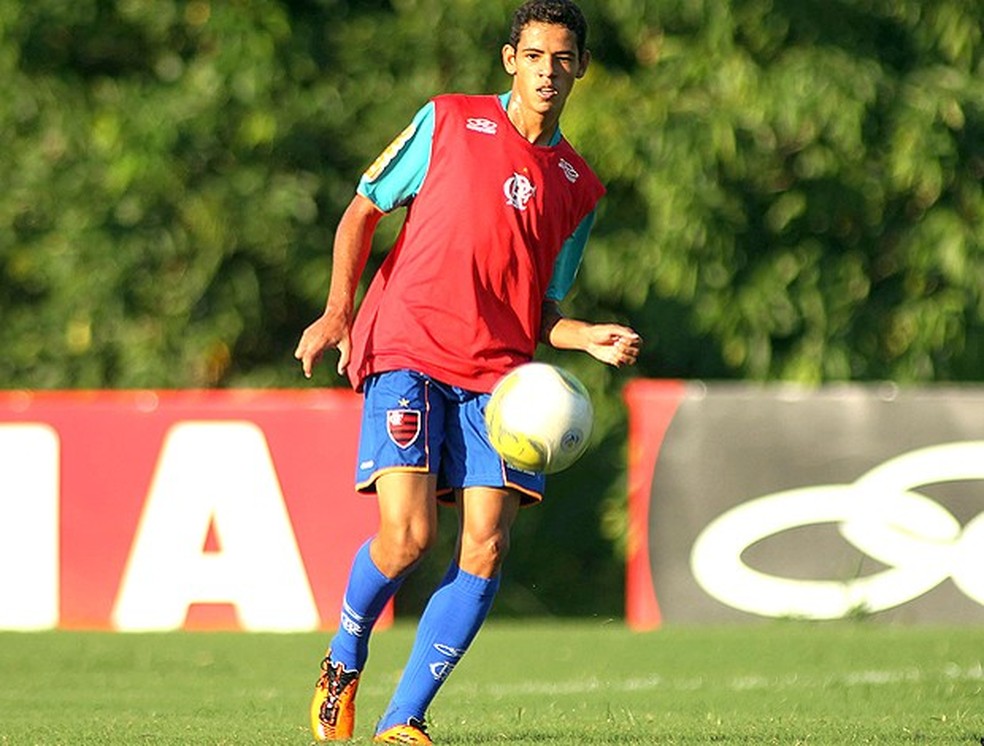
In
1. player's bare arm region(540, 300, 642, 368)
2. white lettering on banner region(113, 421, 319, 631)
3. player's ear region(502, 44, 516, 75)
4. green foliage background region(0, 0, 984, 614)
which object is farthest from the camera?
green foliage background region(0, 0, 984, 614)

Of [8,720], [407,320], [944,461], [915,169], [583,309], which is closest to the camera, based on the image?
[407,320]

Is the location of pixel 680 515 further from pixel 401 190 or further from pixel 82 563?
pixel 401 190

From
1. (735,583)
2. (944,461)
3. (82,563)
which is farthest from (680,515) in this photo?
(82,563)

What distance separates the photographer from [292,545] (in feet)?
43.3

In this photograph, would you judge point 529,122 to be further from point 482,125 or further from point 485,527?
point 485,527

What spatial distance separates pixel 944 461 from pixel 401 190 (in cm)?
675

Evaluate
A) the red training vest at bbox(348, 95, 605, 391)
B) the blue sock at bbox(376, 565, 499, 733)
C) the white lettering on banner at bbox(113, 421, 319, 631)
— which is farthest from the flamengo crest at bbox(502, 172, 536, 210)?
the white lettering on banner at bbox(113, 421, 319, 631)

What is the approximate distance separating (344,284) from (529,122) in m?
0.77

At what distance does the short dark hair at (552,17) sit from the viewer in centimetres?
682

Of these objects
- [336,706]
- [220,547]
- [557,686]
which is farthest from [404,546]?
[220,547]

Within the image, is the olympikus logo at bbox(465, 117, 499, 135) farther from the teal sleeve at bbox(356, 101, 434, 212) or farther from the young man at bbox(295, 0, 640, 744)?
the teal sleeve at bbox(356, 101, 434, 212)

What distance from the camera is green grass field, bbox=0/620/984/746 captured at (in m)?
7.42

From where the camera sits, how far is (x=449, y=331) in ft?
22.4

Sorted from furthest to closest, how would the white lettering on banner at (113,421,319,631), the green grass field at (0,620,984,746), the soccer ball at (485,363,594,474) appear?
1. the white lettering on banner at (113,421,319,631)
2. the green grass field at (0,620,984,746)
3. the soccer ball at (485,363,594,474)
